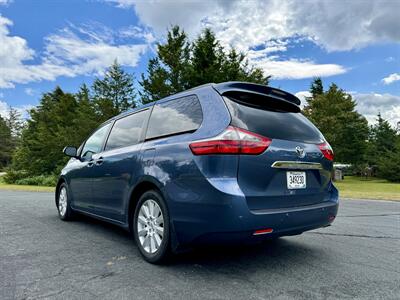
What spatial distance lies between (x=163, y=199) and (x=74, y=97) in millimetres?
37008

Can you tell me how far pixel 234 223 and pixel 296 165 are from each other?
0.92 meters

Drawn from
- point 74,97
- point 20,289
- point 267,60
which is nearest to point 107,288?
point 20,289

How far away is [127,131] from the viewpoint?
14.3ft

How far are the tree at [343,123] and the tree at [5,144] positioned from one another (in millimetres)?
58557

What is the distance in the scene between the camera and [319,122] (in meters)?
29.6

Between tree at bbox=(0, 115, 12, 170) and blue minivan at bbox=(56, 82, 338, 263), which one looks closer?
blue minivan at bbox=(56, 82, 338, 263)

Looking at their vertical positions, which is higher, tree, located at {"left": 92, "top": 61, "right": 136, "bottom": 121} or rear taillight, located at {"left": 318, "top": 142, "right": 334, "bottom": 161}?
tree, located at {"left": 92, "top": 61, "right": 136, "bottom": 121}

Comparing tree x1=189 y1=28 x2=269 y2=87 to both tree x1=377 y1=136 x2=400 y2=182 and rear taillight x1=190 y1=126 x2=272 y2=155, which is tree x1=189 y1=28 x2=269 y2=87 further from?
tree x1=377 y1=136 x2=400 y2=182

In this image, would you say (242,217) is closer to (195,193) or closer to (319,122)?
(195,193)

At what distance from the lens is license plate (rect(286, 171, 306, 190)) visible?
3090 millimetres

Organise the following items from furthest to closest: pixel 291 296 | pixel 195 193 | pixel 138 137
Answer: pixel 138 137
pixel 195 193
pixel 291 296

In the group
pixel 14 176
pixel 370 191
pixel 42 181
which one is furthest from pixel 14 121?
pixel 370 191

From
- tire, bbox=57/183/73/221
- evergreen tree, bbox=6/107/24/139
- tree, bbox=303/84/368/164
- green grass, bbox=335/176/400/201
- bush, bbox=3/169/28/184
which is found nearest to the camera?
tire, bbox=57/183/73/221

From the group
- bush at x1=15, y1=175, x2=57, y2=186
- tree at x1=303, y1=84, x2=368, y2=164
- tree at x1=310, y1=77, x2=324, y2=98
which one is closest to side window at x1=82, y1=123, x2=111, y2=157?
bush at x1=15, y1=175, x2=57, y2=186
